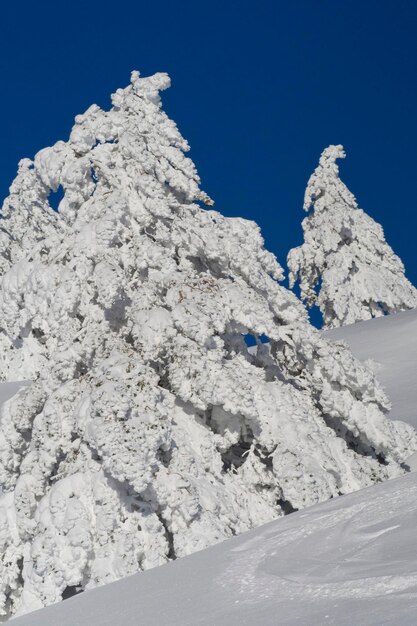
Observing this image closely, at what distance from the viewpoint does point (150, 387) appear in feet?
30.0

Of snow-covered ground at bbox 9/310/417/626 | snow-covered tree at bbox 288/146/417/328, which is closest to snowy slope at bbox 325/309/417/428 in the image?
snow-covered tree at bbox 288/146/417/328

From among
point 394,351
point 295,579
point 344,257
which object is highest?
point 344,257

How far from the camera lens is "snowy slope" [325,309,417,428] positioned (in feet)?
58.2

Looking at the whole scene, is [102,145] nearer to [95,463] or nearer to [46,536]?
[95,463]

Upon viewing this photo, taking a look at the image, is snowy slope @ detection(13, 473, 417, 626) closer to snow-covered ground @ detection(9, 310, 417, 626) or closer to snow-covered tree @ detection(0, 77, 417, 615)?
snow-covered ground @ detection(9, 310, 417, 626)

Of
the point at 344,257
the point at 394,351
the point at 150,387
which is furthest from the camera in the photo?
the point at 344,257

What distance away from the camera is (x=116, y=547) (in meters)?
8.92

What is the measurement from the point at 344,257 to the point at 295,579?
2898 centimetres

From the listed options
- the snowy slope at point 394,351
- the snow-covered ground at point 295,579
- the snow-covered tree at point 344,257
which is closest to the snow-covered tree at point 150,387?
the snow-covered ground at point 295,579

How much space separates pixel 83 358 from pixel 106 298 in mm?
801

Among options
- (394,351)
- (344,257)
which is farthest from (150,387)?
(344,257)

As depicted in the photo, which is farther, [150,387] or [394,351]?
[394,351]

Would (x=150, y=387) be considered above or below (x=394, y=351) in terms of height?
below

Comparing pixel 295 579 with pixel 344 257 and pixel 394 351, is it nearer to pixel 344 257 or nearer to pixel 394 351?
pixel 394 351
